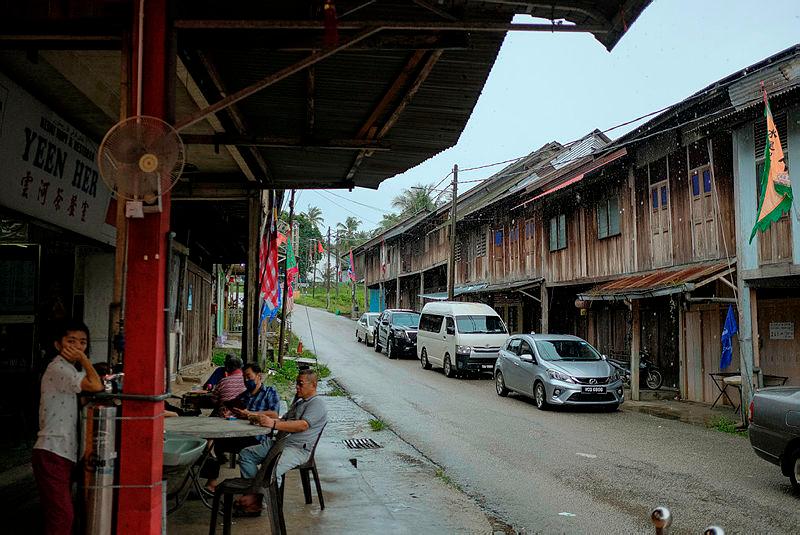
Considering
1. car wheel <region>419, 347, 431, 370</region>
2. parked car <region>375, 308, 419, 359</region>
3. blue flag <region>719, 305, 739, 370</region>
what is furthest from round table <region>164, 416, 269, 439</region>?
parked car <region>375, 308, 419, 359</region>

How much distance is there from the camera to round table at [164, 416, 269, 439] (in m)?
5.58

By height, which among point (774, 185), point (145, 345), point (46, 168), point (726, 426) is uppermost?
Result: point (774, 185)

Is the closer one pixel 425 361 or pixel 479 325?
pixel 479 325

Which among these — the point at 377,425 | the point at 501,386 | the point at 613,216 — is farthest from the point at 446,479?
the point at 613,216

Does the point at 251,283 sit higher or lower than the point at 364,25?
lower

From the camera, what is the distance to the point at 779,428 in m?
7.66

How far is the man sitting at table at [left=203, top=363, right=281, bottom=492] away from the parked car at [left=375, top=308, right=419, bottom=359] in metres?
20.5

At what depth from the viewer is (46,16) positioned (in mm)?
4934

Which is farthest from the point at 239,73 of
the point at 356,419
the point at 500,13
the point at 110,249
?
the point at 356,419

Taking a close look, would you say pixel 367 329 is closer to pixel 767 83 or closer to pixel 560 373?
pixel 560 373

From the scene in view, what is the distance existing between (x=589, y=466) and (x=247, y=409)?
479 cm

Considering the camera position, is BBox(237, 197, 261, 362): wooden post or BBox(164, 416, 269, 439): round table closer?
BBox(164, 416, 269, 439): round table

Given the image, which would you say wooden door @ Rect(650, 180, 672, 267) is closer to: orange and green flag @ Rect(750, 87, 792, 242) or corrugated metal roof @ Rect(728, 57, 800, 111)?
corrugated metal roof @ Rect(728, 57, 800, 111)

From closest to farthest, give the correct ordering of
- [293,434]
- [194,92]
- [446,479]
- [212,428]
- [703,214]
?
[212,428], [293,434], [194,92], [446,479], [703,214]
